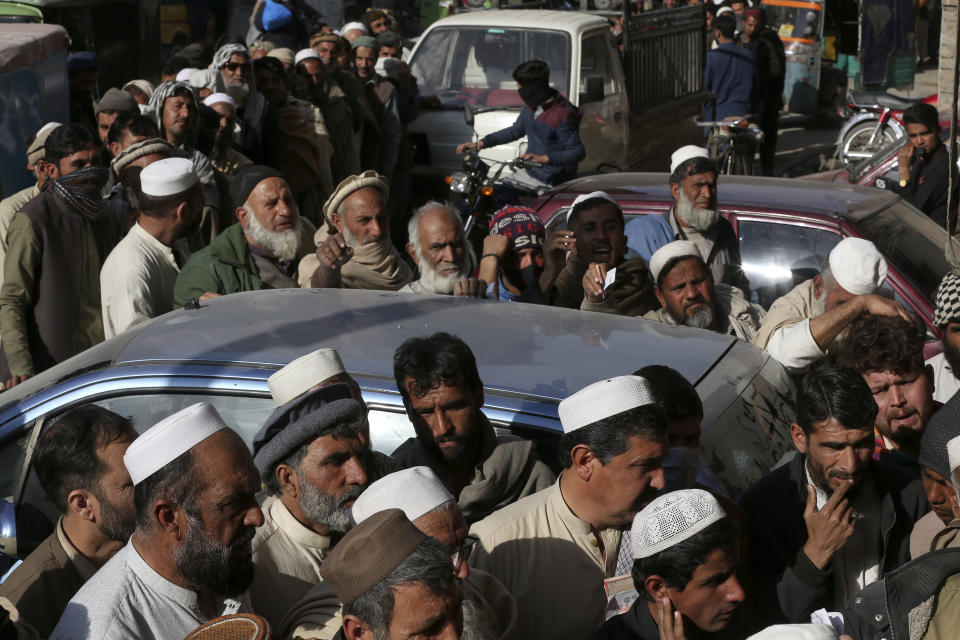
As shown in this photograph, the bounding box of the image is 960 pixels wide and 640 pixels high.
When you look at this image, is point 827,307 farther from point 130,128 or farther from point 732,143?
point 732,143

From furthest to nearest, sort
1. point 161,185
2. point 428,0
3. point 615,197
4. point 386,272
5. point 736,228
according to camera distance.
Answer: point 428,0
point 615,197
point 736,228
point 386,272
point 161,185

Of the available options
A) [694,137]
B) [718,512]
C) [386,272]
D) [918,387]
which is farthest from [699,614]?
[694,137]

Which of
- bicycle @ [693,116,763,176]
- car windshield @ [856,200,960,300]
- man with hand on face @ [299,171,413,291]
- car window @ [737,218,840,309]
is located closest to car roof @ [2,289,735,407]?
man with hand on face @ [299,171,413,291]

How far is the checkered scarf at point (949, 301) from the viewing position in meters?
4.56

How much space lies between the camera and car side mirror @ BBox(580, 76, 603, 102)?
10.9 metres

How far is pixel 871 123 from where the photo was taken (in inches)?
593

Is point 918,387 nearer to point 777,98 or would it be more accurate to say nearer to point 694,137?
point 694,137

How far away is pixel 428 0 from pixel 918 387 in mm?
16816

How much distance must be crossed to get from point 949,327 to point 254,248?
309 centimetres

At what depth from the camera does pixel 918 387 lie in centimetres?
418

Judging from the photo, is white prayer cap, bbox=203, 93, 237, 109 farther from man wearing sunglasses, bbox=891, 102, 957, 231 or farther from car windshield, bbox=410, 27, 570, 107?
man wearing sunglasses, bbox=891, 102, 957, 231

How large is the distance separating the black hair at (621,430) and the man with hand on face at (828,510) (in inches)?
15.5

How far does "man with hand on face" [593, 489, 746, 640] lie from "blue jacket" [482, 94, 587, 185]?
6.82 metres

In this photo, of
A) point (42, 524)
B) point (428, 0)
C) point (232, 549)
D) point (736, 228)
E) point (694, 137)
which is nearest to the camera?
point (232, 549)
